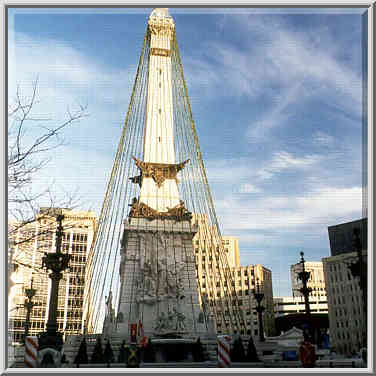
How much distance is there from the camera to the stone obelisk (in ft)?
77.3

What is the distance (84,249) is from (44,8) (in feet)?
107

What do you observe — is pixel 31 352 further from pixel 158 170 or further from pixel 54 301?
pixel 158 170

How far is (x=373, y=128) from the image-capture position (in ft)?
27.8

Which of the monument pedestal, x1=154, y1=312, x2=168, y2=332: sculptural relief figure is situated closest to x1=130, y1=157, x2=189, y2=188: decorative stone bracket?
the monument pedestal

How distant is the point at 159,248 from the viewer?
25250 mm

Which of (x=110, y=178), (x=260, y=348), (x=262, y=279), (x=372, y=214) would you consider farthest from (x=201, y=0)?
(x=262, y=279)

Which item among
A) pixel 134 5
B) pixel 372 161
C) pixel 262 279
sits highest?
pixel 134 5

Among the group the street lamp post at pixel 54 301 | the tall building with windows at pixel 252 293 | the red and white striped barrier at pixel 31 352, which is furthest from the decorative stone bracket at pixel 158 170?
the tall building with windows at pixel 252 293

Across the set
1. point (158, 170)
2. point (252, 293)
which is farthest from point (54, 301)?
point (252, 293)

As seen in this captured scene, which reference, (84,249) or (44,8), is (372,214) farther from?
(84,249)

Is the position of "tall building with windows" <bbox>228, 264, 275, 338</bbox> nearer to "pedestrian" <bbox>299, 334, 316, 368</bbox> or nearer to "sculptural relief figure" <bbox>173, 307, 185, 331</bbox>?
"sculptural relief figure" <bbox>173, 307, 185, 331</bbox>

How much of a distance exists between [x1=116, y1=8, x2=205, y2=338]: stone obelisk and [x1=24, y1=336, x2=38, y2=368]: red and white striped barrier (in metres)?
12.3

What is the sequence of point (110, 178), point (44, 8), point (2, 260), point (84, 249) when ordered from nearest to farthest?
point (2, 260) < point (44, 8) < point (110, 178) < point (84, 249)

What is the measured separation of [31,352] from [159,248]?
1602 cm
